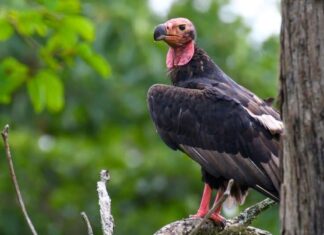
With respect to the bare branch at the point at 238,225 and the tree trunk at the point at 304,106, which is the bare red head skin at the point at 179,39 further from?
the tree trunk at the point at 304,106

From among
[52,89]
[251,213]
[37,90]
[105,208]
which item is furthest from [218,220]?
[37,90]

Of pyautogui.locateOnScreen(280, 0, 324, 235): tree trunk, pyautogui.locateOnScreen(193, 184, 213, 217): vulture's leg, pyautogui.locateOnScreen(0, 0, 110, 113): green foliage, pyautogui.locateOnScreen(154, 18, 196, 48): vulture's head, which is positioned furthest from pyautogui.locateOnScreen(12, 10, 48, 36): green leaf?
pyautogui.locateOnScreen(280, 0, 324, 235): tree trunk

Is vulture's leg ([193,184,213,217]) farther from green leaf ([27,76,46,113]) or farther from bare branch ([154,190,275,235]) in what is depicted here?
green leaf ([27,76,46,113])

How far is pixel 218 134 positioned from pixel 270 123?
0.52m

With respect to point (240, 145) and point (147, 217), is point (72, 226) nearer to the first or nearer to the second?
point (147, 217)

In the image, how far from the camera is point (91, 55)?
879cm

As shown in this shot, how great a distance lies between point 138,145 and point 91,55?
903 centimetres

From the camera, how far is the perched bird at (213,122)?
6.93 meters

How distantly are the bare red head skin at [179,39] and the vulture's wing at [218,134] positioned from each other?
381 mm

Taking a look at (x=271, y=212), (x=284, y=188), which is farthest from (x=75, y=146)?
Result: (x=284, y=188)

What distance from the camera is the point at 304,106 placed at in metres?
4.72

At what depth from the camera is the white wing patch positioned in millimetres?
6906

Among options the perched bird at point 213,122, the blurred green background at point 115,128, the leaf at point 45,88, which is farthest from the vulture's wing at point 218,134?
the blurred green background at point 115,128

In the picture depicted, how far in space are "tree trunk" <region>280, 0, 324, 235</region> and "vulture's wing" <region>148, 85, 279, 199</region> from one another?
176 cm
